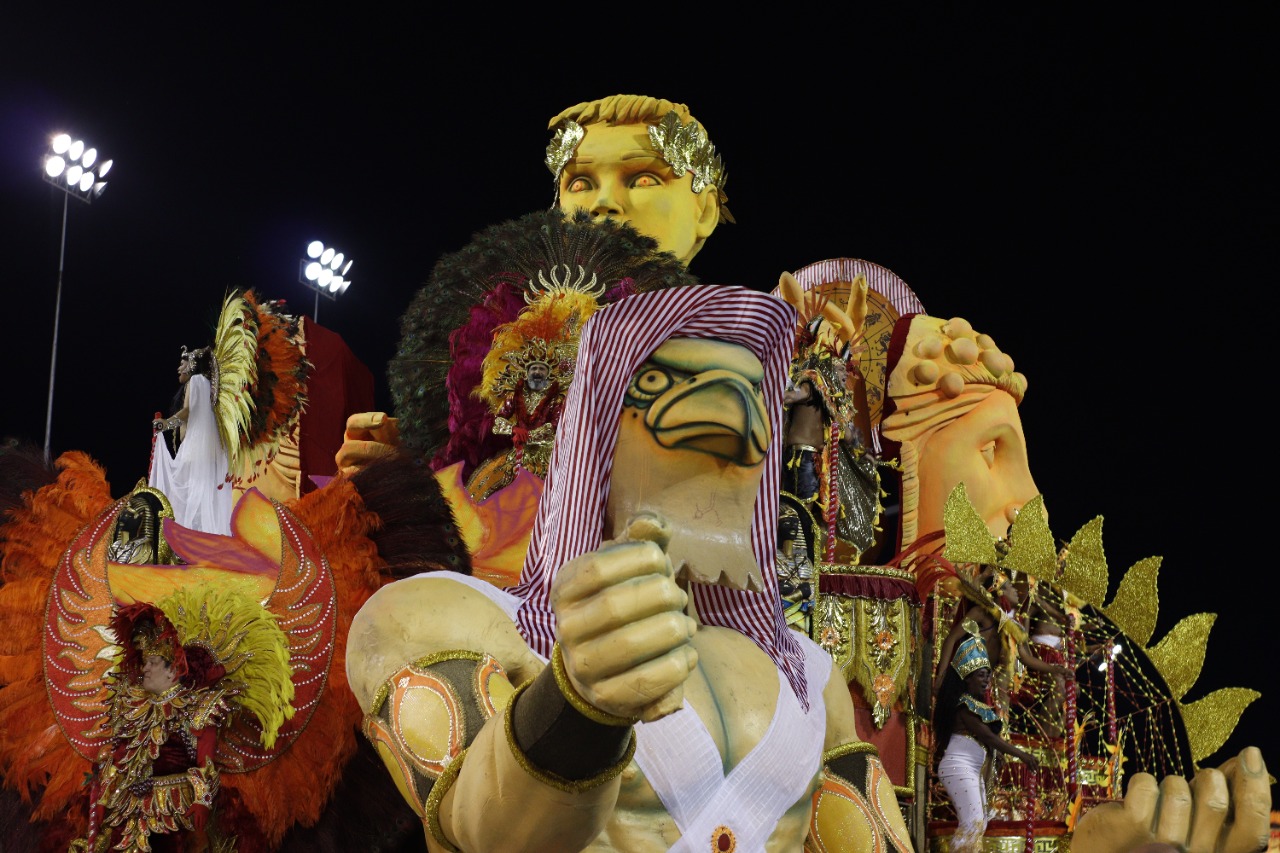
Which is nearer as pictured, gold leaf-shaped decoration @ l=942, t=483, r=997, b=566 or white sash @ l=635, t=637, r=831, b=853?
white sash @ l=635, t=637, r=831, b=853

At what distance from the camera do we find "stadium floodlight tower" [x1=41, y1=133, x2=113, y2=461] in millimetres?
5539

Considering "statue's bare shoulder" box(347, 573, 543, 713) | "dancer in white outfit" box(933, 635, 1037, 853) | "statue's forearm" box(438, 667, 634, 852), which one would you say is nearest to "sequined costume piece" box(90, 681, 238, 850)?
"statue's bare shoulder" box(347, 573, 543, 713)

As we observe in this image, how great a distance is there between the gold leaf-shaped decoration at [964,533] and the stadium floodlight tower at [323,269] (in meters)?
3.29

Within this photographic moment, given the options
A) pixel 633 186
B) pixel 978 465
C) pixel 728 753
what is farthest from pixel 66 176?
pixel 728 753

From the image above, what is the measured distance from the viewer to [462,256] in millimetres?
4023

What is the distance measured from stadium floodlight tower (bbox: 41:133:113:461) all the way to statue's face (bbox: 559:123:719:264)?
1.93 meters

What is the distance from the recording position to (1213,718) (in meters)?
2.99

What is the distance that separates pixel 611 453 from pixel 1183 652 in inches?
63.8

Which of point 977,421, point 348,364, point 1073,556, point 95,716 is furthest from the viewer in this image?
point 977,421

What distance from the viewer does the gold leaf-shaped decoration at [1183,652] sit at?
309 centimetres

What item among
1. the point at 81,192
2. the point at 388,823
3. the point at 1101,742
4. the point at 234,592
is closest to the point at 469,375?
the point at 234,592

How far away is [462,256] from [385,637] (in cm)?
217

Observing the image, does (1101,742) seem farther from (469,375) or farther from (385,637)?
(385,637)

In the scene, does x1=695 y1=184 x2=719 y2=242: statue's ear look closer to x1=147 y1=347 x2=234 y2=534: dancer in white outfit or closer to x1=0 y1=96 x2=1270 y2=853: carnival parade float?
x1=0 y1=96 x2=1270 y2=853: carnival parade float
